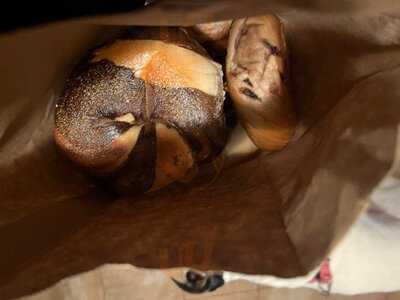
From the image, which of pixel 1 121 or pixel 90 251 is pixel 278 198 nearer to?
pixel 90 251

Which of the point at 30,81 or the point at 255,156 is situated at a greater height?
the point at 30,81

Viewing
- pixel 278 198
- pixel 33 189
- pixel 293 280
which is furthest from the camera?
pixel 33 189

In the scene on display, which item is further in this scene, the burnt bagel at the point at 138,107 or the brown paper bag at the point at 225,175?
the burnt bagel at the point at 138,107

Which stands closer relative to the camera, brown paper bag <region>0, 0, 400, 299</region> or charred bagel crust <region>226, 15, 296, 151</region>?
brown paper bag <region>0, 0, 400, 299</region>

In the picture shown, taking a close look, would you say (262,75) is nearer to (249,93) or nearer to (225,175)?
(249,93)

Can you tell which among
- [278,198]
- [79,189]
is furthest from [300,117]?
[79,189]

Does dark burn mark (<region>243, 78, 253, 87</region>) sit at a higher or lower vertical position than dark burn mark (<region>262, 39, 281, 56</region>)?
lower
